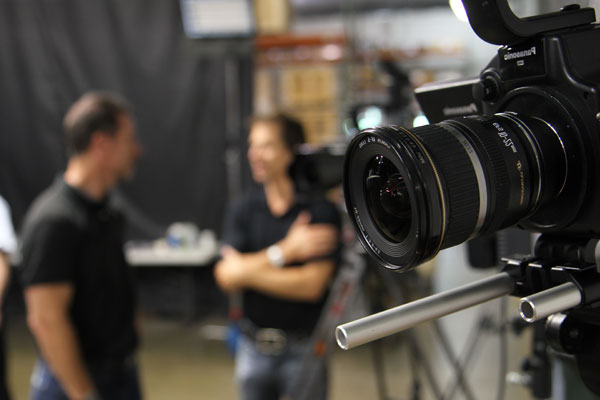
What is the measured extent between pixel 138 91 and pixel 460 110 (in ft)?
12.9

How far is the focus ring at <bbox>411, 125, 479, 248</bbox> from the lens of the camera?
0.58m

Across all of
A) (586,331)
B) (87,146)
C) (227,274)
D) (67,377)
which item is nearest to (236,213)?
(227,274)

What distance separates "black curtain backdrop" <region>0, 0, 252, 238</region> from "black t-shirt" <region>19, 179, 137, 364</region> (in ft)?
7.96

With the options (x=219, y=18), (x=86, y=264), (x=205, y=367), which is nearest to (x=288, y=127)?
(x=86, y=264)

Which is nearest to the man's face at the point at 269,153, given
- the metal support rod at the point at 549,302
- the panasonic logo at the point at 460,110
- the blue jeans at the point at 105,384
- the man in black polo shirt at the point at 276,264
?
the man in black polo shirt at the point at 276,264

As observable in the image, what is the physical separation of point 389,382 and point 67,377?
6.96 ft

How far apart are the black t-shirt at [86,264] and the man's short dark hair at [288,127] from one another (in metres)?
0.62

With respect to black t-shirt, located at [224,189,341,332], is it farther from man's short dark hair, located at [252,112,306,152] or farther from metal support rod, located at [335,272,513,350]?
metal support rod, located at [335,272,513,350]

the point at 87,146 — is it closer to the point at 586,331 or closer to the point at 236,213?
the point at 236,213

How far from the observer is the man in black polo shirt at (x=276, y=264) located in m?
1.80

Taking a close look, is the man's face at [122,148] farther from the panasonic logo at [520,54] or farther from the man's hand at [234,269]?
the panasonic logo at [520,54]

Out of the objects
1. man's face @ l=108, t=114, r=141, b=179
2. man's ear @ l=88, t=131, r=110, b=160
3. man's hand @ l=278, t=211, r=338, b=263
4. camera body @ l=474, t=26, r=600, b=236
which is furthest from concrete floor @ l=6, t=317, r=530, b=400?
camera body @ l=474, t=26, r=600, b=236

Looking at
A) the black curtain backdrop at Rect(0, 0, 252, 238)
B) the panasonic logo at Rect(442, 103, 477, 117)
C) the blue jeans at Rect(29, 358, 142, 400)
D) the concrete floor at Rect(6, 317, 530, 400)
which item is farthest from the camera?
the black curtain backdrop at Rect(0, 0, 252, 238)

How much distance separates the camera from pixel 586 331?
657 mm
